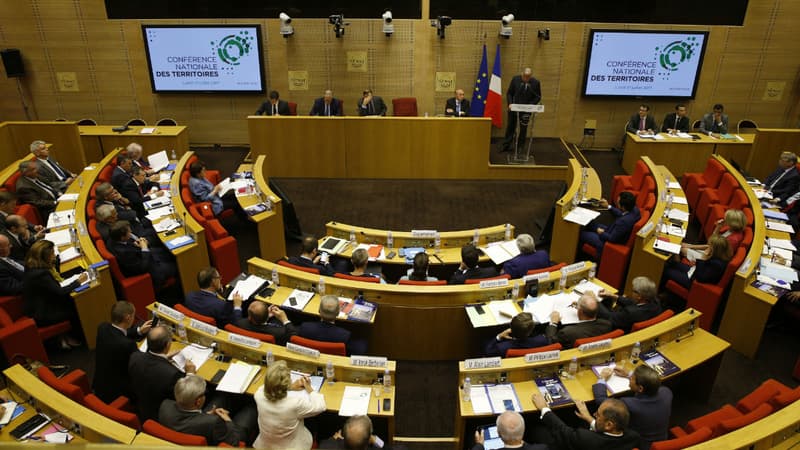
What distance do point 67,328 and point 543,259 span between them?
5.40 m

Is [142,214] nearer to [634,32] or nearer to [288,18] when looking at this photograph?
[288,18]

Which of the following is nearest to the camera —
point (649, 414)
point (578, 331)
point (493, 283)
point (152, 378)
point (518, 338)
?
point (649, 414)

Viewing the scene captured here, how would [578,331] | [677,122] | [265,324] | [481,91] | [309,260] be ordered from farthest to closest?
[481,91] → [677,122] → [309,260] → [265,324] → [578,331]

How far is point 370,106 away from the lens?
37.4ft

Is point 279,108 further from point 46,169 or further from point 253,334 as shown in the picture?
point 253,334

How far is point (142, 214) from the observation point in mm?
→ 8320

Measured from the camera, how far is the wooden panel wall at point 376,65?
11.9 m

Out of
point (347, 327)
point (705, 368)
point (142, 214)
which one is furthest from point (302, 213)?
point (705, 368)

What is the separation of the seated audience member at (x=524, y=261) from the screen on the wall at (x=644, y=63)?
715 centimetres

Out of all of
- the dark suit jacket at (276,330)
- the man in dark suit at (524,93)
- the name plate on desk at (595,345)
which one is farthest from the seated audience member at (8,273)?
the man in dark suit at (524,93)

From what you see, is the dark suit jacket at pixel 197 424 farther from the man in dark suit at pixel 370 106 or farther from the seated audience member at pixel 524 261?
the man in dark suit at pixel 370 106

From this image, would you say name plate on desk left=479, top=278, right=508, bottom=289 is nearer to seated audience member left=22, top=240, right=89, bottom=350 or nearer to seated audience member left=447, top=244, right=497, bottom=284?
seated audience member left=447, top=244, right=497, bottom=284

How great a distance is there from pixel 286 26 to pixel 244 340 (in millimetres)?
8572

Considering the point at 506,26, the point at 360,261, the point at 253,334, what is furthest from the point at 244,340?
the point at 506,26
